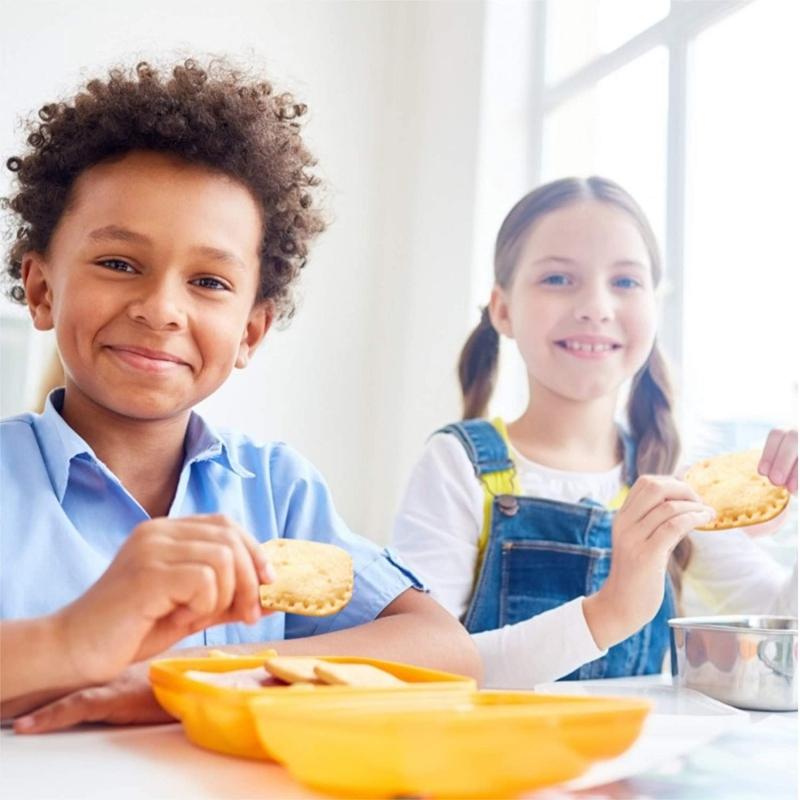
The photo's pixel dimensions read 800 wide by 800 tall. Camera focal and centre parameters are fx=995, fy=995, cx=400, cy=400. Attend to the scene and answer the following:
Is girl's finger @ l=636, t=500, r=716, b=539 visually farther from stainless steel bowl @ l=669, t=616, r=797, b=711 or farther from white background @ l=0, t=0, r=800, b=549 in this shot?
white background @ l=0, t=0, r=800, b=549

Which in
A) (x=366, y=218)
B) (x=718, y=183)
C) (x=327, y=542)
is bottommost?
(x=327, y=542)

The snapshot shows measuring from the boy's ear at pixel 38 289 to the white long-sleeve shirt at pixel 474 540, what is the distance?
0.53 metres

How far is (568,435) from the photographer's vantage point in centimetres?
147

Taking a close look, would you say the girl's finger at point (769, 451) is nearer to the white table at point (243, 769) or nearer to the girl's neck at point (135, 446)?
the white table at point (243, 769)

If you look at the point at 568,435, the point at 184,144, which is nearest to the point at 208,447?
the point at 184,144

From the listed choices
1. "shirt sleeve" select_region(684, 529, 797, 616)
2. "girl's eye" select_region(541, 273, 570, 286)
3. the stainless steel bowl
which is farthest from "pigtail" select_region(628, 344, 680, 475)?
the stainless steel bowl

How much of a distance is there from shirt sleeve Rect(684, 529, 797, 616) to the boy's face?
30.7 inches

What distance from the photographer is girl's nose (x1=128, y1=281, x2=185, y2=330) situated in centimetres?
90

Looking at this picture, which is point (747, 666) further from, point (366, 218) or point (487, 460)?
point (366, 218)

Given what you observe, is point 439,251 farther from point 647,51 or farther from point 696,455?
point 696,455

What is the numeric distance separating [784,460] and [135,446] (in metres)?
0.68

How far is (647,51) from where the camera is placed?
2275 mm

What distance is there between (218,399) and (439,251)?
693 millimetres

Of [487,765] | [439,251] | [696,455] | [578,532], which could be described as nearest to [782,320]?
[696,455]
